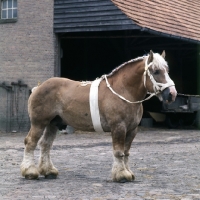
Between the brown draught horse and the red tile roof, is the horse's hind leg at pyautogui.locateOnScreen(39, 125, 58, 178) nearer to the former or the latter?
the brown draught horse

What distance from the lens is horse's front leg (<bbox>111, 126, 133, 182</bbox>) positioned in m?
7.17

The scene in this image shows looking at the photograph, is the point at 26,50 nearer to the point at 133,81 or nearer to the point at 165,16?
the point at 165,16

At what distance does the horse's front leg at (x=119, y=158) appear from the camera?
7.17 meters

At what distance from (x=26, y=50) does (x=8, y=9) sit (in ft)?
6.11

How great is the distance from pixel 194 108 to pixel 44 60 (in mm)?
5635

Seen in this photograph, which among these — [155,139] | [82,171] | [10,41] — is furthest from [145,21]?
[82,171]

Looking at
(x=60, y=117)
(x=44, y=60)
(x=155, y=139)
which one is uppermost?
(x=60, y=117)

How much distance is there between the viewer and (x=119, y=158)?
724 cm

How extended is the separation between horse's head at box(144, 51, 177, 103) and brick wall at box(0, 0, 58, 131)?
11014mm

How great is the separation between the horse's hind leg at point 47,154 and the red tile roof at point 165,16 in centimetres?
852

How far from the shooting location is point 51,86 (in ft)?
26.2

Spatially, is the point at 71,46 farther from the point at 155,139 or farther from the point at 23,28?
the point at 155,139

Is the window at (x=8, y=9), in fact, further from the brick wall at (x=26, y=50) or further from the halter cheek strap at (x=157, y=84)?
the halter cheek strap at (x=157, y=84)

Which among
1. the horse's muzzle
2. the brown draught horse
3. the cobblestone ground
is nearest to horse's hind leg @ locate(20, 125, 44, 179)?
the brown draught horse
